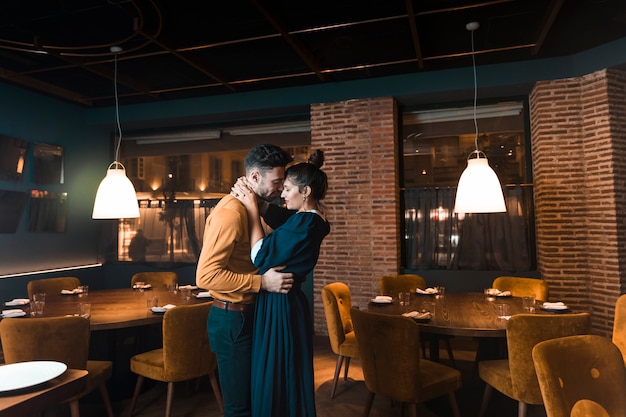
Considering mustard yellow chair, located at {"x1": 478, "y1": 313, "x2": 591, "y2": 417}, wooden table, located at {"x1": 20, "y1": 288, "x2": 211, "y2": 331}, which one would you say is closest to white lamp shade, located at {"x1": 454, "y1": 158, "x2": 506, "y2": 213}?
mustard yellow chair, located at {"x1": 478, "y1": 313, "x2": 591, "y2": 417}

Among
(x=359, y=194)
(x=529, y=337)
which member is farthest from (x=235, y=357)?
(x=359, y=194)

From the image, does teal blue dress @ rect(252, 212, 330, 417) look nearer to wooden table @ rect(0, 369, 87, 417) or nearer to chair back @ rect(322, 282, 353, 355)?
wooden table @ rect(0, 369, 87, 417)

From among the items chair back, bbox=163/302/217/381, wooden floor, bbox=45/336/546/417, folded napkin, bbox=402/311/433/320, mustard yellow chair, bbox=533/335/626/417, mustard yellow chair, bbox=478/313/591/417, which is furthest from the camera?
wooden floor, bbox=45/336/546/417

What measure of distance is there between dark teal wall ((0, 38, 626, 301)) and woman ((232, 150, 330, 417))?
12.2ft

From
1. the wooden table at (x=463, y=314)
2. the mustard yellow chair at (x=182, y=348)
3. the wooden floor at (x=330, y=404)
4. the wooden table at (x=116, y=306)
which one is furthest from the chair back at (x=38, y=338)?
the wooden table at (x=463, y=314)

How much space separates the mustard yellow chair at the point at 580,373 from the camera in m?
1.60

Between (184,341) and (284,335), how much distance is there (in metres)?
1.49

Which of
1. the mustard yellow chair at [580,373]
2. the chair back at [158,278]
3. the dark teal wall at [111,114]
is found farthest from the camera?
the chair back at [158,278]

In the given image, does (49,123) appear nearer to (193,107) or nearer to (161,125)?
(161,125)

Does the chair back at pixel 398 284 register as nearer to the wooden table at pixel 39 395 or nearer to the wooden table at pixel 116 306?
the wooden table at pixel 116 306

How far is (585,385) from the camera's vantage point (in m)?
1.69

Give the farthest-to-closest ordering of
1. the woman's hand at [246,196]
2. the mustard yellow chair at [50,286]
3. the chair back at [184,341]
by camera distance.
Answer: the mustard yellow chair at [50,286]
the chair back at [184,341]
the woman's hand at [246,196]

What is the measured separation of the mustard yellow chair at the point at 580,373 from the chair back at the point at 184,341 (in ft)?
6.68

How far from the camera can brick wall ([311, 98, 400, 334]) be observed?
5.11m
